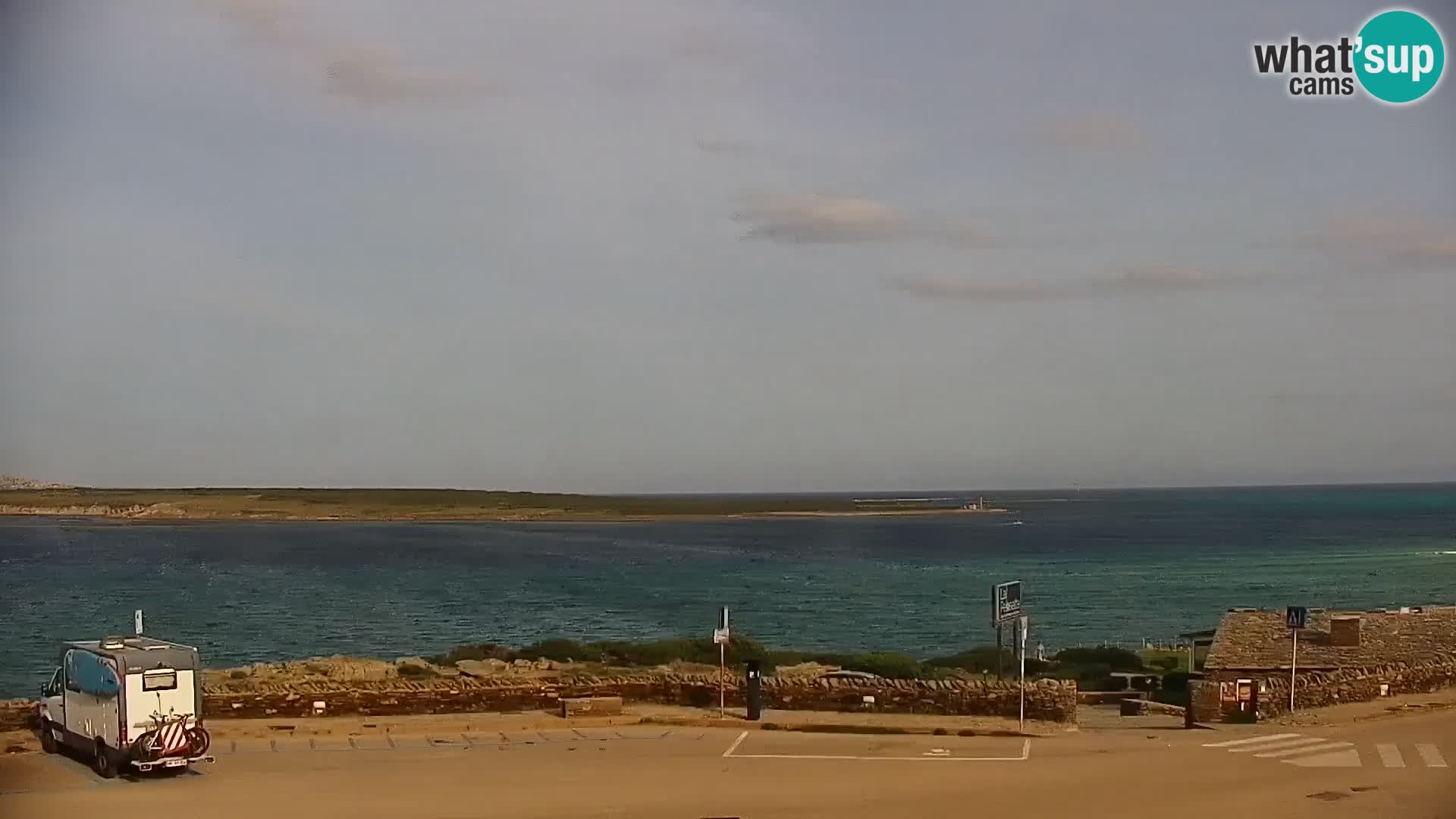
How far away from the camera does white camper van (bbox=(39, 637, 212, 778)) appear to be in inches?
707

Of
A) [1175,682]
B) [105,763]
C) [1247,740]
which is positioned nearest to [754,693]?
[1247,740]

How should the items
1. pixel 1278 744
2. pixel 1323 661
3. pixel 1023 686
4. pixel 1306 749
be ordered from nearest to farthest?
1. pixel 1306 749
2. pixel 1278 744
3. pixel 1023 686
4. pixel 1323 661

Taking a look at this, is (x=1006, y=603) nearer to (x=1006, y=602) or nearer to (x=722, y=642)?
(x=1006, y=602)

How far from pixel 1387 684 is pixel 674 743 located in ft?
49.5

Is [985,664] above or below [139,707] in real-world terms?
below

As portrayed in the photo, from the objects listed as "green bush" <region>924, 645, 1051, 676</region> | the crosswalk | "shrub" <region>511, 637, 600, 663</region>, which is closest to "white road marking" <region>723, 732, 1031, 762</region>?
the crosswalk

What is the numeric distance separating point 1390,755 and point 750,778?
9.71 m

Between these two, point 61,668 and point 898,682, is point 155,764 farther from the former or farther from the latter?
point 898,682

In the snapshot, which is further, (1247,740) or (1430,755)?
(1247,740)

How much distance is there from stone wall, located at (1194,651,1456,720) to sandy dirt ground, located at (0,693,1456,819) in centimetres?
231

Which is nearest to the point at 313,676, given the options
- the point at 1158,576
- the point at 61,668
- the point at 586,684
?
the point at 586,684

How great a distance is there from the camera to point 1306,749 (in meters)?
21.8

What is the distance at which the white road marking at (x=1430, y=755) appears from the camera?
20.0 meters

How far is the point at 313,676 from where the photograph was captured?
31.4 m
